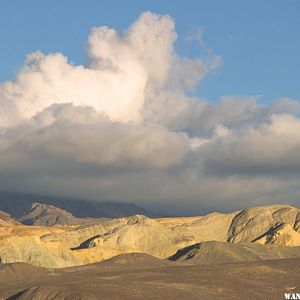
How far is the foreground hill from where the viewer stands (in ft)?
431

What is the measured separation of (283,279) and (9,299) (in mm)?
51800

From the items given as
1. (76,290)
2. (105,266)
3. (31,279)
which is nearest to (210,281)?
(76,290)

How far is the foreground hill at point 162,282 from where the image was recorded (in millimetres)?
131375

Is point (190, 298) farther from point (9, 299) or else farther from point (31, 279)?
point (31, 279)

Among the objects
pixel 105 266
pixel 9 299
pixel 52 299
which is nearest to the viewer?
pixel 52 299

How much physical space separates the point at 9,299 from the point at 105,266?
208 feet

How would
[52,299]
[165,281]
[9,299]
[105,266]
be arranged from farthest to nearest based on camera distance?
[105,266], [165,281], [9,299], [52,299]

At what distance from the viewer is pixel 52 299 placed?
128m

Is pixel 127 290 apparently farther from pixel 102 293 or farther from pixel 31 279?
pixel 31 279

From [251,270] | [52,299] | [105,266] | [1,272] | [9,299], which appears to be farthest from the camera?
[105,266]

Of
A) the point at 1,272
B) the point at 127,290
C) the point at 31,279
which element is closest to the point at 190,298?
the point at 127,290

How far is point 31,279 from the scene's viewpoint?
167875mm

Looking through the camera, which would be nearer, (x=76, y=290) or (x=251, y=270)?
(x=76, y=290)

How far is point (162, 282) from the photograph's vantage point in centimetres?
14612
